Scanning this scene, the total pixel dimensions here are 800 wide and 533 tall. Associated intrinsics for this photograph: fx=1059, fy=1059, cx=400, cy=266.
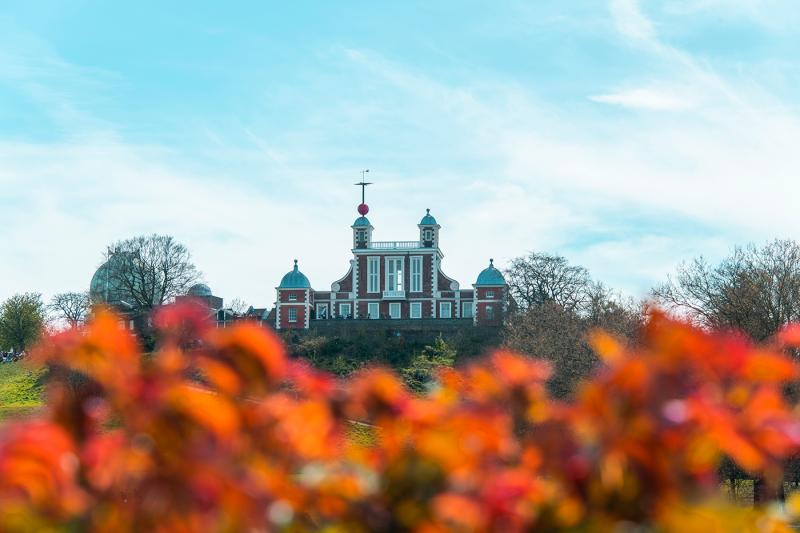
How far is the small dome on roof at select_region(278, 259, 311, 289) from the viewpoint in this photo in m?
61.9

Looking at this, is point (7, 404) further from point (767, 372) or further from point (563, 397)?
point (767, 372)

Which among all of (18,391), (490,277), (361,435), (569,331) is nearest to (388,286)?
(490,277)

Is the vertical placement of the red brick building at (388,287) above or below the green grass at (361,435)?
above

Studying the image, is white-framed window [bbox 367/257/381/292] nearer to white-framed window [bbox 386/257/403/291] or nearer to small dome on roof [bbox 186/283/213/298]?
white-framed window [bbox 386/257/403/291]

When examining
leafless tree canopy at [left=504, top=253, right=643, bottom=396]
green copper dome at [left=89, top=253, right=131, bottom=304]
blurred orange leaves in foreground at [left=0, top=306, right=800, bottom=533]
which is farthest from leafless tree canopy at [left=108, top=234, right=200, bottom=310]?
blurred orange leaves in foreground at [left=0, top=306, right=800, bottom=533]

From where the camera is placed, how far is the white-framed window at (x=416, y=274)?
6347 centimetres

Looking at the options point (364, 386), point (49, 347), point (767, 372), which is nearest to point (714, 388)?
point (767, 372)

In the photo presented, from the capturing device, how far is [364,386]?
6.88 ft

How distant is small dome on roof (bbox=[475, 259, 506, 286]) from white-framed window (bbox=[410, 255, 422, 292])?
4.01 meters

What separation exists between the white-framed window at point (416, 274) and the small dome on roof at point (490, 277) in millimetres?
4014

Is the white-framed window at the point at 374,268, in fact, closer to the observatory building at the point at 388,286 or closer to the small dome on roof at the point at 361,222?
the observatory building at the point at 388,286

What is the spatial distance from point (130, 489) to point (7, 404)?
50084 mm

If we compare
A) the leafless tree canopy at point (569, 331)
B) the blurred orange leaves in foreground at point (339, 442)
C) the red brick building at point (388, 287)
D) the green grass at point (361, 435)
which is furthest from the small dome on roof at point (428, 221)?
the blurred orange leaves in foreground at point (339, 442)

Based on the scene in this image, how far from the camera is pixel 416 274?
208 feet
